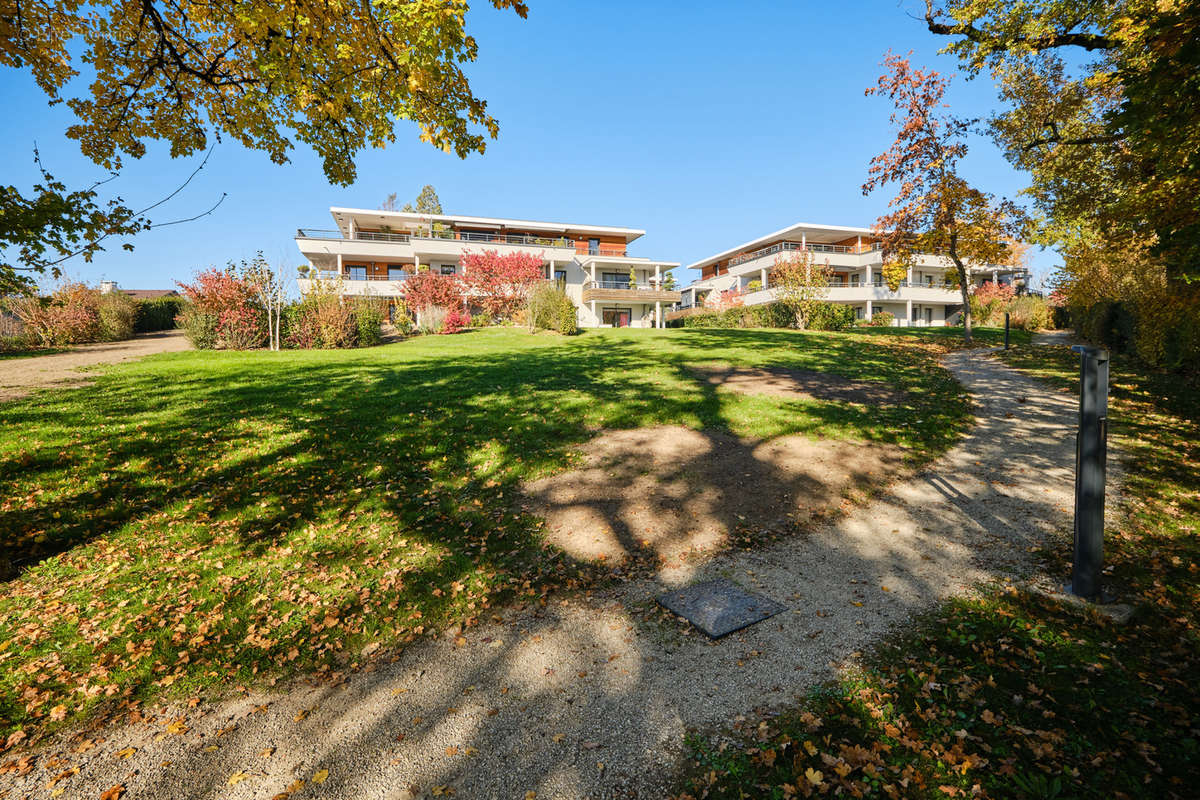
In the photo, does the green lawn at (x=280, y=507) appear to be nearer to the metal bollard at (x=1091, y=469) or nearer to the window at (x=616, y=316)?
the metal bollard at (x=1091, y=469)

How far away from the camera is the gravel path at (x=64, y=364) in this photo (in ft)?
38.0

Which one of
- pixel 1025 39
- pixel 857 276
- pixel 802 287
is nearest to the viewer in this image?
pixel 1025 39

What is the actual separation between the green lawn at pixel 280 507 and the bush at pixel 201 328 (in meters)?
8.57

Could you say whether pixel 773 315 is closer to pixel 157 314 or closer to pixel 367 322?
pixel 367 322

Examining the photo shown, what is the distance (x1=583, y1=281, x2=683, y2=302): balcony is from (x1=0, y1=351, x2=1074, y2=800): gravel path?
39764mm

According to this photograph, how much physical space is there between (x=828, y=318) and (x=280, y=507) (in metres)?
29.9

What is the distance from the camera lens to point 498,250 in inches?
1547

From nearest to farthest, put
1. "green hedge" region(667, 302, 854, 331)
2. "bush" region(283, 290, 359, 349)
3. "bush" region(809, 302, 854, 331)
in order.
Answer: "bush" region(283, 290, 359, 349), "bush" region(809, 302, 854, 331), "green hedge" region(667, 302, 854, 331)

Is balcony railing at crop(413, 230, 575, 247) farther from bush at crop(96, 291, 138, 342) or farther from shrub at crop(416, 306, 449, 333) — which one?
bush at crop(96, 291, 138, 342)

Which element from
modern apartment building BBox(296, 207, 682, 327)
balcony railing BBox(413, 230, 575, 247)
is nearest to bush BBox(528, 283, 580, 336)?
modern apartment building BBox(296, 207, 682, 327)

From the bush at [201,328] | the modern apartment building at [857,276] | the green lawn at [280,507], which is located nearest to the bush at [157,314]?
the bush at [201,328]

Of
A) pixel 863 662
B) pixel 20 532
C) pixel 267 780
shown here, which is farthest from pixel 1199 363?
pixel 20 532

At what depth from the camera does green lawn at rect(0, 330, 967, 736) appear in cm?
406

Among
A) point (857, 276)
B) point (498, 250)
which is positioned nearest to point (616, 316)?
point (498, 250)
